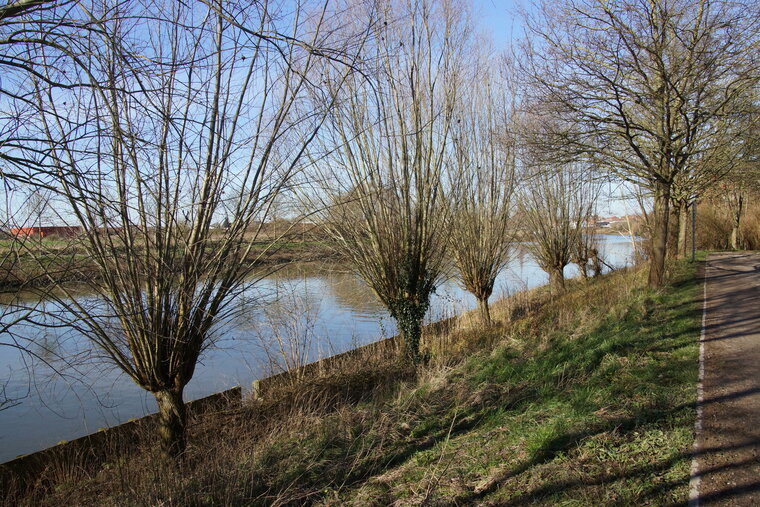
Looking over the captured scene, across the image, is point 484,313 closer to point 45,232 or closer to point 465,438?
point 465,438

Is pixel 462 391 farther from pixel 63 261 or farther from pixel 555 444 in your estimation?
pixel 63 261

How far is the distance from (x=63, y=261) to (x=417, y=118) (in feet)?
19.3

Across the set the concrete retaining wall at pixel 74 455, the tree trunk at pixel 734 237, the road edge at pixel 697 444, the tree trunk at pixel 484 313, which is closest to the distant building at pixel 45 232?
the concrete retaining wall at pixel 74 455

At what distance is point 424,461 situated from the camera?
451cm

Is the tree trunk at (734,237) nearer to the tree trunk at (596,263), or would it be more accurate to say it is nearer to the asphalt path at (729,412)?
the tree trunk at (596,263)

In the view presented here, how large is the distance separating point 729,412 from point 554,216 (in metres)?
11.4

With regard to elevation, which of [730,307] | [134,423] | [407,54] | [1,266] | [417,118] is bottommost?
[730,307]

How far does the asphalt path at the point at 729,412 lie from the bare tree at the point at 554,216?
6.17m

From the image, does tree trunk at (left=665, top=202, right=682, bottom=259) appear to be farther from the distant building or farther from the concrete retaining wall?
the distant building

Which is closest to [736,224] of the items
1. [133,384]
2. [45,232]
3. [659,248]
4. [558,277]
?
[558,277]

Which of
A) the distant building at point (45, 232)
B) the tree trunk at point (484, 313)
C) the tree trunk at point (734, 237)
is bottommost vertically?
the tree trunk at point (734, 237)

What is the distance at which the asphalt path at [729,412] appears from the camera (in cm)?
351

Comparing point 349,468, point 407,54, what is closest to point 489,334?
point 407,54

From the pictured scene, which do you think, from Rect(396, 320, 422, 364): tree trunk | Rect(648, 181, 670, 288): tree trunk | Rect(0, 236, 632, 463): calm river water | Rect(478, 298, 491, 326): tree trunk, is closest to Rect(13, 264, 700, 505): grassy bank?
Rect(396, 320, 422, 364): tree trunk
